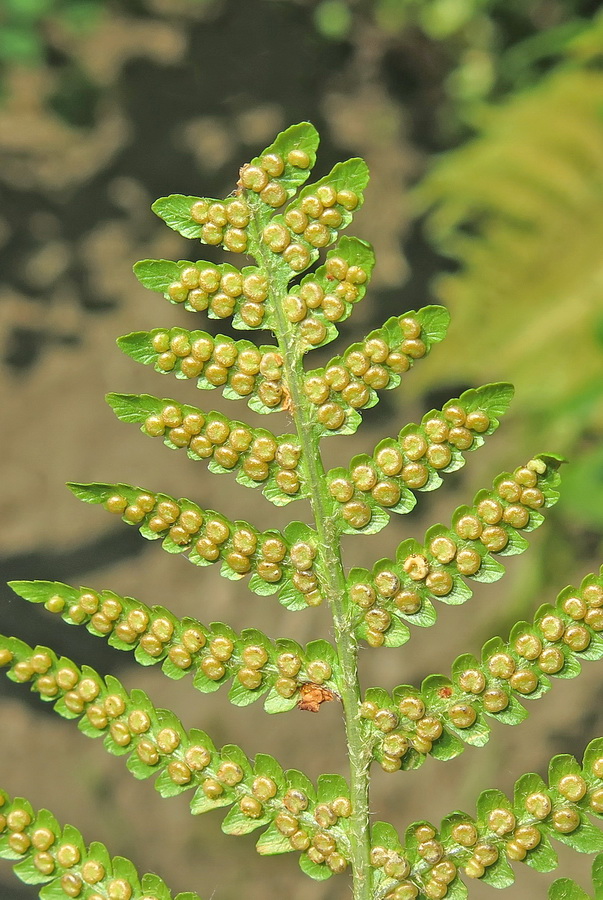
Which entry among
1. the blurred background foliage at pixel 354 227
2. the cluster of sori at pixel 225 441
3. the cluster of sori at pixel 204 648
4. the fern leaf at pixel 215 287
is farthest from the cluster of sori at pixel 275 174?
the blurred background foliage at pixel 354 227

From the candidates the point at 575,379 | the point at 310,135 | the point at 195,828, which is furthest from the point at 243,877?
the point at 310,135

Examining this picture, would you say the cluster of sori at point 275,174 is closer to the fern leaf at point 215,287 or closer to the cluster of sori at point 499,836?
the fern leaf at point 215,287

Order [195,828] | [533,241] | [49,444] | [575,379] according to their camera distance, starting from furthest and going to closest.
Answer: [49,444]
[195,828]
[533,241]
[575,379]

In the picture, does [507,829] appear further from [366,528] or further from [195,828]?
[195,828]

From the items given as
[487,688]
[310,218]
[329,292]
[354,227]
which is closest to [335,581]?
[487,688]

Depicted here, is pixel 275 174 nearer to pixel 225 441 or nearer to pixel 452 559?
pixel 225 441

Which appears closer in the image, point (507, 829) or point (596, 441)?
point (507, 829)

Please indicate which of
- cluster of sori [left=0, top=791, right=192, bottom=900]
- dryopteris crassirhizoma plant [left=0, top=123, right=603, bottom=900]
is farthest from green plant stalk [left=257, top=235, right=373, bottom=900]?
cluster of sori [left=0, top=791, right=192, bottom=900]
